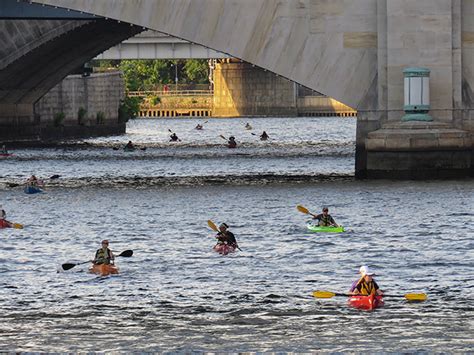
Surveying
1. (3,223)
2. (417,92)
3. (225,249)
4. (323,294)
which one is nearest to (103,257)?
(225,249)

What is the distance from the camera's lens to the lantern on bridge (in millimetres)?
80062

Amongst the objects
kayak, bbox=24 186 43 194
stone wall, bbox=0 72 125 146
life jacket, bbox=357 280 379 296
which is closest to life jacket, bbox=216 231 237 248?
life jacket, bbox=357 280 379 296

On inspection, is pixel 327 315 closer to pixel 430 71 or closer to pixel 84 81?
pixel 430 71

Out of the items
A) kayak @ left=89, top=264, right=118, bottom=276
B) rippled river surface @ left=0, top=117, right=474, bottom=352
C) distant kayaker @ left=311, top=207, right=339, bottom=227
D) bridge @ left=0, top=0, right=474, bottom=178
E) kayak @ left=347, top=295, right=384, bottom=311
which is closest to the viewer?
A: rippled river surface @ left=0, top=117, right=474, bottom=352

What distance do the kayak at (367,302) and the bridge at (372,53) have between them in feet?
106

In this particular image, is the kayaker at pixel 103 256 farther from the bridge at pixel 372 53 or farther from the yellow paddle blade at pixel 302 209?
the bridge at pixel 372 53

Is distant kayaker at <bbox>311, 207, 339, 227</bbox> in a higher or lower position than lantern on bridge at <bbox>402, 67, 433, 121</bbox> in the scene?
lower

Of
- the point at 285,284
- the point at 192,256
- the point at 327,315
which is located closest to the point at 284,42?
the point at 192,256

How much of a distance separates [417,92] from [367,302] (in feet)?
115

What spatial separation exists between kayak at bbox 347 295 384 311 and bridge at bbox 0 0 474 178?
106ft

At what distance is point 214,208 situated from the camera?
75.0 meters

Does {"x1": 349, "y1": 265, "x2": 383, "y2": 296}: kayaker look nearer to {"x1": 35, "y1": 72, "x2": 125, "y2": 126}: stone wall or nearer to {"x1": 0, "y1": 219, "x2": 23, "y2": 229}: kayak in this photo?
{"x1": 0, "y1": 219, "x2": 23, "y2": 229}: kayak

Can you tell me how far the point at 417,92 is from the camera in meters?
80.1

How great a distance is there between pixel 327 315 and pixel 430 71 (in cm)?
3725
